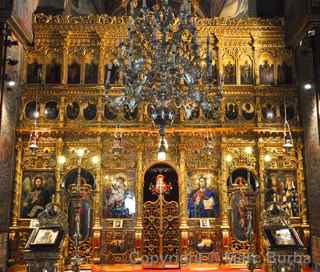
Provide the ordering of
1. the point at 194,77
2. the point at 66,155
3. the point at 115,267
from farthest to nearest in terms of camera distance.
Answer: the point at 66,155, the point at 115,267, the point at 194,77

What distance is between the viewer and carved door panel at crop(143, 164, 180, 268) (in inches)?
490

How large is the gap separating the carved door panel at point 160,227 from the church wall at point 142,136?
27 centimetres

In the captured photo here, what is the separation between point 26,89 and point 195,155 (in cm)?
605

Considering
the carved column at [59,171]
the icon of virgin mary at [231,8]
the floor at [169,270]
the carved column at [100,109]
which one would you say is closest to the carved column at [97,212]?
the floor at [169,270]

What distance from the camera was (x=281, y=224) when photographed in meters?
9.05

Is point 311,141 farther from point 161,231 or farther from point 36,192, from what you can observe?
point 36,192

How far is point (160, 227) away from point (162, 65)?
243 inches

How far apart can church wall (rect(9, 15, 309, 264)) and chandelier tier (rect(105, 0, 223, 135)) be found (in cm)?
433

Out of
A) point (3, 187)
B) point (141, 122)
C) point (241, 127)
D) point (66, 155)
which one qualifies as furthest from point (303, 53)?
point (3, 187)

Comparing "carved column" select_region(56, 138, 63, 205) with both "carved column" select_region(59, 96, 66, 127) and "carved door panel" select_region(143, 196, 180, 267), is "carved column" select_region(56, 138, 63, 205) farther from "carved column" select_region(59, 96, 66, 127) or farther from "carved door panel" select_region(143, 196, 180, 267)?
"carved door panel" select_region(143, 196, 180, 267)

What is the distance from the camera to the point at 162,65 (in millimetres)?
8281

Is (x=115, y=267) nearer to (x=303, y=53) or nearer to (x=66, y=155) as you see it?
(x=66, y=155)

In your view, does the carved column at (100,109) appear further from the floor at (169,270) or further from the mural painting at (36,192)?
the floor at (169,270)

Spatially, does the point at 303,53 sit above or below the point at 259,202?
above
